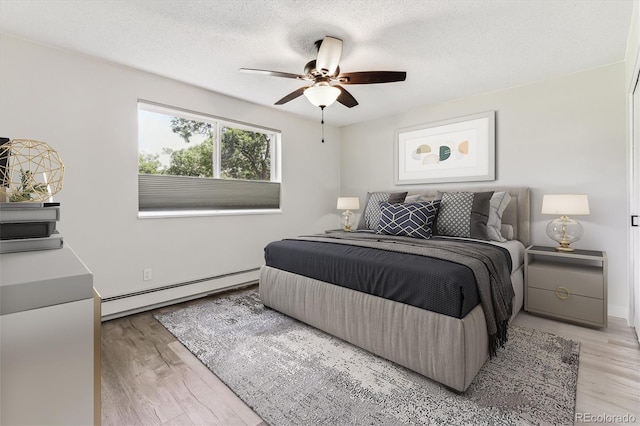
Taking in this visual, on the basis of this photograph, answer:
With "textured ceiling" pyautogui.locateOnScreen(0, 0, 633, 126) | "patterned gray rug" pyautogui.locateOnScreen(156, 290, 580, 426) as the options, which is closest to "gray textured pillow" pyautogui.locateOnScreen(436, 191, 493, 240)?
"patterned gray rug" pyautogui.locateOnScreen(156, 290, 580, 426)

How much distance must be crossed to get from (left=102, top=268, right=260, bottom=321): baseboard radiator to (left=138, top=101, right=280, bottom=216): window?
80 cm

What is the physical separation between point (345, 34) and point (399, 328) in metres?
2.13

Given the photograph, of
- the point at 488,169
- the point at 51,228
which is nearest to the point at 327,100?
the point at 51,228

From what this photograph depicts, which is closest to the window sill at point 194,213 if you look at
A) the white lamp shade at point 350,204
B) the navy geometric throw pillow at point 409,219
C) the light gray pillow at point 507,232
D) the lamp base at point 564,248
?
the white lamp shade at point 350,204

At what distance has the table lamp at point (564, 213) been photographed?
2.61 m

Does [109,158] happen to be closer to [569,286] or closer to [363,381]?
[363,381]

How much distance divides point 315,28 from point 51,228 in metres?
2.07

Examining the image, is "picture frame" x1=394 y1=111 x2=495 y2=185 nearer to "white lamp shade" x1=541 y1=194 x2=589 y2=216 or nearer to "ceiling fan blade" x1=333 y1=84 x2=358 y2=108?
"white lamp shade" x1=541 y1=194 x2=589 y2=216

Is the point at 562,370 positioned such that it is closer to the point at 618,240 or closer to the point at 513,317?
the point at 513,317

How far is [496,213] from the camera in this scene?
121 inches

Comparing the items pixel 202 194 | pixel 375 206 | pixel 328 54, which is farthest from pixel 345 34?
pixel 202 194

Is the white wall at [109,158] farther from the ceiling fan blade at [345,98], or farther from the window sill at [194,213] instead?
the ceiling fan blade at [345,98]

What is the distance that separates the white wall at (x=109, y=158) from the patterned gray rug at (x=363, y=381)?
2.81 feet

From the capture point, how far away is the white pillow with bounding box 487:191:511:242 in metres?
2.92
